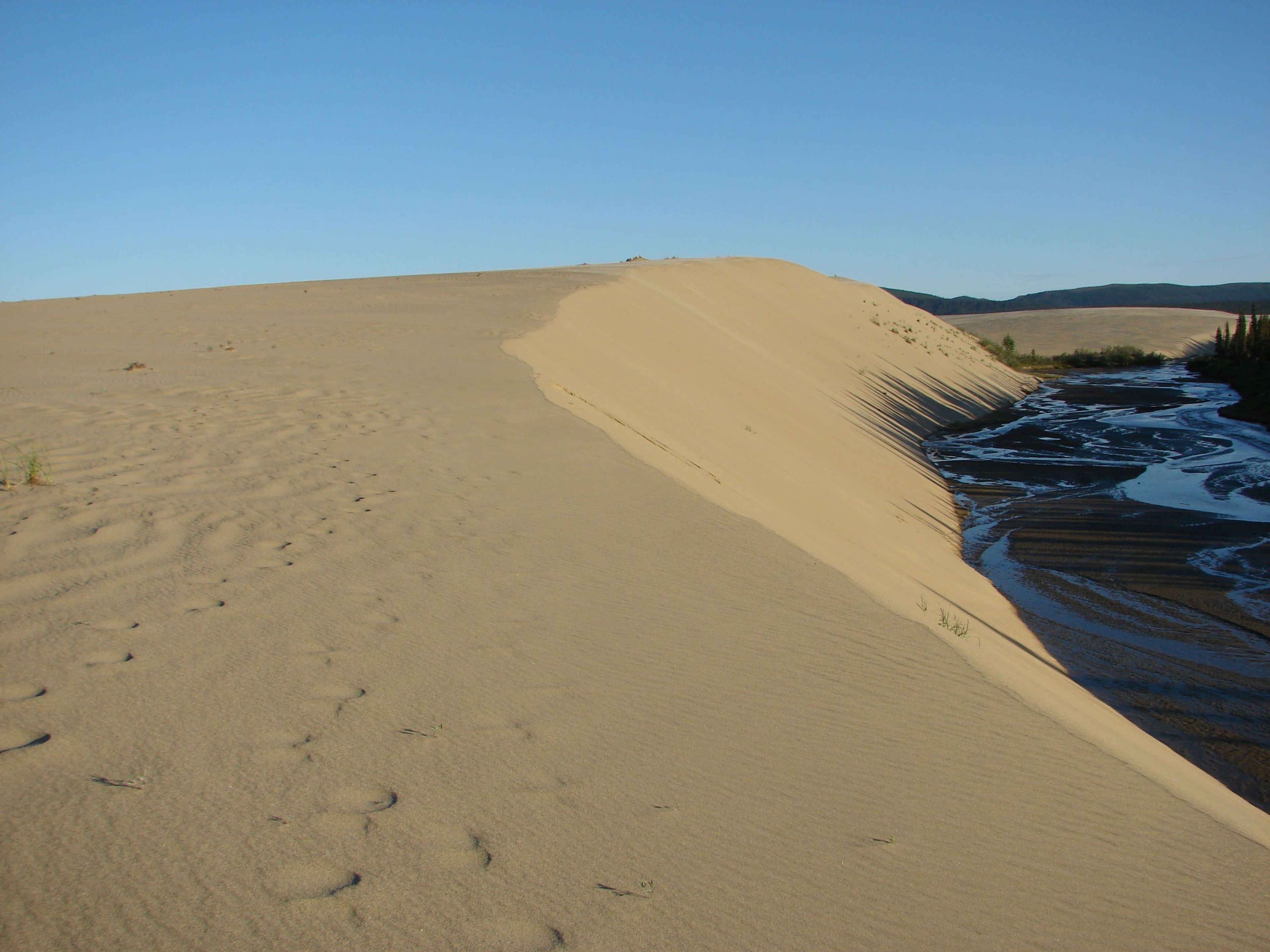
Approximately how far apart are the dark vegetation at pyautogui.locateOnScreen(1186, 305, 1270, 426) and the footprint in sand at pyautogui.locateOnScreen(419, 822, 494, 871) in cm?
2558

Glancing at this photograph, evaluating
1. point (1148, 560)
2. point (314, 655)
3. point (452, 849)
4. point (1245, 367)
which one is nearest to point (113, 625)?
point (314, 655)

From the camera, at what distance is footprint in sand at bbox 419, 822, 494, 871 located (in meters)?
2.42

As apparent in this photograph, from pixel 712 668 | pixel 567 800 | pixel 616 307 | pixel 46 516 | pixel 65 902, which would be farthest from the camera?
pixel 616 307

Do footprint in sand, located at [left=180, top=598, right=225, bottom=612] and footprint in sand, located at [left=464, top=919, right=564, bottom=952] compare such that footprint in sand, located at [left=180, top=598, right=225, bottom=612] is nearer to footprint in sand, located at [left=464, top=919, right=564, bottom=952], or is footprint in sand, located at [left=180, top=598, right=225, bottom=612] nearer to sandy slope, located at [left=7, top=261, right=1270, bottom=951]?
sandy slope, located at [left=7, top=261, right=1270, bottom=951]

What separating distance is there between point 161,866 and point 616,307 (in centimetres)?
1587

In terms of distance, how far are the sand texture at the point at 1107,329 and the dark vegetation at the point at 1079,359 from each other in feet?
19.0

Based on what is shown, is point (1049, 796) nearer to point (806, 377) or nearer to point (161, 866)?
point (161, 866)

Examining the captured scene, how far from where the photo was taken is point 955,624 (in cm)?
568

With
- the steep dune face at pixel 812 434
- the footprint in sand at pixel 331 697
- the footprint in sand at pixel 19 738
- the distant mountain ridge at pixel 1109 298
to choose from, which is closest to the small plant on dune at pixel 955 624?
the steep dune face at pixel 812 434

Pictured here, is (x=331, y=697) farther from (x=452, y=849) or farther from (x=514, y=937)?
(x=514, y=937)

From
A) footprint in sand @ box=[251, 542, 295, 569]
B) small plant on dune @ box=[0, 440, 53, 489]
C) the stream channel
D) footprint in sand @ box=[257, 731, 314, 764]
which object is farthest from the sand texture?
footprint in sand @ box=[257, 731, 314, 764]

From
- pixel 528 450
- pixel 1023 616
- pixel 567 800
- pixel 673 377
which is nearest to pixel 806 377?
pixel 673 377

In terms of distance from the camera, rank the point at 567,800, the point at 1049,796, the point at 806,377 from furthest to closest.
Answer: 1. the point at 806,377
2. the point at 1049,796
3. the point at 567,800

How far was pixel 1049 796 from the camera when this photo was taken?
3248 mm
